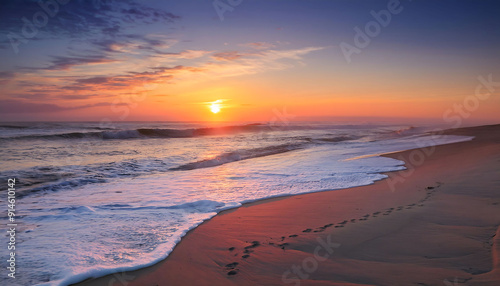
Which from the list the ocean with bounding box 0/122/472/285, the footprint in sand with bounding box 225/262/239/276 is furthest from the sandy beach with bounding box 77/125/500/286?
the ocean with bounding box 0/122/472/285

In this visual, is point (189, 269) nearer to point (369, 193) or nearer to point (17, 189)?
point (369, 193)

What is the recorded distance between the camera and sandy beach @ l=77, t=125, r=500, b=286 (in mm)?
3221

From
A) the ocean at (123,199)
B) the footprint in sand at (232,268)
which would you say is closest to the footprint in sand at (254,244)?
the footprint in sand at (232,268)

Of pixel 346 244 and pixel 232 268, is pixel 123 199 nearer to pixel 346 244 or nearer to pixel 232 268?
pixel 232 268

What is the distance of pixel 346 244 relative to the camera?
4039 millimetres

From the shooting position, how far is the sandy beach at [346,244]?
3.22 meters

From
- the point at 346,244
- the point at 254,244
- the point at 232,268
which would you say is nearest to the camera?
the point at 232,268

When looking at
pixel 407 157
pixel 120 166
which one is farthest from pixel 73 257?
pixel 407 157

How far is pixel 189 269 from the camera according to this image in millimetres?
3531

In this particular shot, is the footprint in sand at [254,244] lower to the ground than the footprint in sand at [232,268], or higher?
higher

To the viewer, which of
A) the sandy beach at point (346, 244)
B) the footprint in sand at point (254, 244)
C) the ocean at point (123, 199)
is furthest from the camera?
the footprint in sand at point (254, 244)

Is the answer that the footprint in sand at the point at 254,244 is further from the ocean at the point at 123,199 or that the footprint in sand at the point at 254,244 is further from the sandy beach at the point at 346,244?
the ocean at the point at 123,199

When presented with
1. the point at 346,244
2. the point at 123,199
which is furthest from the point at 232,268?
the point at 123,199

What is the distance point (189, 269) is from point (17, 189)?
6.95 meters
